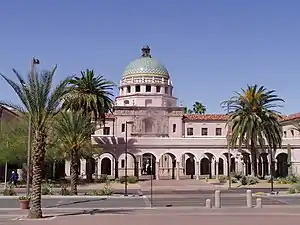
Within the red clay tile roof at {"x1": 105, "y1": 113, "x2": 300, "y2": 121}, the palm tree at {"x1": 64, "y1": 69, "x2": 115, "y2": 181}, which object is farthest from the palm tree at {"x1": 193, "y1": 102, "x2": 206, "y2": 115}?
the palm tree at {"x1": 64, "y1": 69, "x2": 115, "y2": 181}

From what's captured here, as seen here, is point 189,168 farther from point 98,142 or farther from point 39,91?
point 39,91

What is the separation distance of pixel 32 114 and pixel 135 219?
6185mm

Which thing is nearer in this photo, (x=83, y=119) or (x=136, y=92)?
(x=83, y=119)

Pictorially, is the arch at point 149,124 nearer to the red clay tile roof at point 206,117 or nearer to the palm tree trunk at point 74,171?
the red clay tile roof at point 206,117

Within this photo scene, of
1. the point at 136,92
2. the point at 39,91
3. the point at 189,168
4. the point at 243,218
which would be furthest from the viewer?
the point at 136,92

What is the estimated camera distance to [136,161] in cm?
6131

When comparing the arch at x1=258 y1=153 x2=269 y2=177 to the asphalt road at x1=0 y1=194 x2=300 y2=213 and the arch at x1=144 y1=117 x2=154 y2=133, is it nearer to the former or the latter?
the arch at x1=144 y1=117 x2=154 y2=133

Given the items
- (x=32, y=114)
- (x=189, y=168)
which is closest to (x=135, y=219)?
(x=32, y=114)

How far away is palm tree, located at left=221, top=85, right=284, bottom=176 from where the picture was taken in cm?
5478

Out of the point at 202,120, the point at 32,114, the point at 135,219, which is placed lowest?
the point at 135,219

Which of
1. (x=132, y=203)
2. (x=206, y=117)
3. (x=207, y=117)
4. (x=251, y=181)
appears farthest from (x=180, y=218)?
(x=207, y=117)

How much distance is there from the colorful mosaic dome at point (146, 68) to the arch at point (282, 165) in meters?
23.4

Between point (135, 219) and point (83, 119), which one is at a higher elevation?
point (83, 119)

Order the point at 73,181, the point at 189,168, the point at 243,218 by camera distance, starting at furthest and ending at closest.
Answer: the point at 189,168 → the point at 73,181 → the point at 243,218
